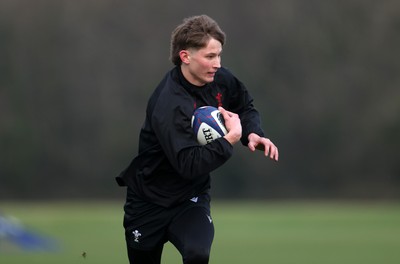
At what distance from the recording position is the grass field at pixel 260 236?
1329 centimetres

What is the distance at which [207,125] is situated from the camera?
18.8ft

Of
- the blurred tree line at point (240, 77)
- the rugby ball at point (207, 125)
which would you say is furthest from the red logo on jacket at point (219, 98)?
the blurred tree line at point (240, 77)

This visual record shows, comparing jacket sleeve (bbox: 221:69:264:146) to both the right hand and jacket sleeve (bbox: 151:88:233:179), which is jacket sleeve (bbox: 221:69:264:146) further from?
jacket sleeve (bbox: 151:88:233:179)

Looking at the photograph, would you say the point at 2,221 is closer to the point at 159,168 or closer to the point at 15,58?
the point at 159,168

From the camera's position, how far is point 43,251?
14867 millimetres

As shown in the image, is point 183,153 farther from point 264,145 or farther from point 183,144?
point 264,145

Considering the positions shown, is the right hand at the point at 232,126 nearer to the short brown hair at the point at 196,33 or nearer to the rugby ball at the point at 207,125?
the rugby ball at the point at 207,125

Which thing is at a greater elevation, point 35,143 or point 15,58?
point 15,58

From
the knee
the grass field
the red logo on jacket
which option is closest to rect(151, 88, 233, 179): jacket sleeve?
the red logo on jacket

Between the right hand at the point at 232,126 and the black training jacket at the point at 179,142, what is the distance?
51 mm

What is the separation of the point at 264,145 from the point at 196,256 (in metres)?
0.85

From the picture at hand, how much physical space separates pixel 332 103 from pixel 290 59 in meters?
2.91

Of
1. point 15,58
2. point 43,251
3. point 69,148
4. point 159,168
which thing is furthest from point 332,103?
point 159,168

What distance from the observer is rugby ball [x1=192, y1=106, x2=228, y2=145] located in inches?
225
